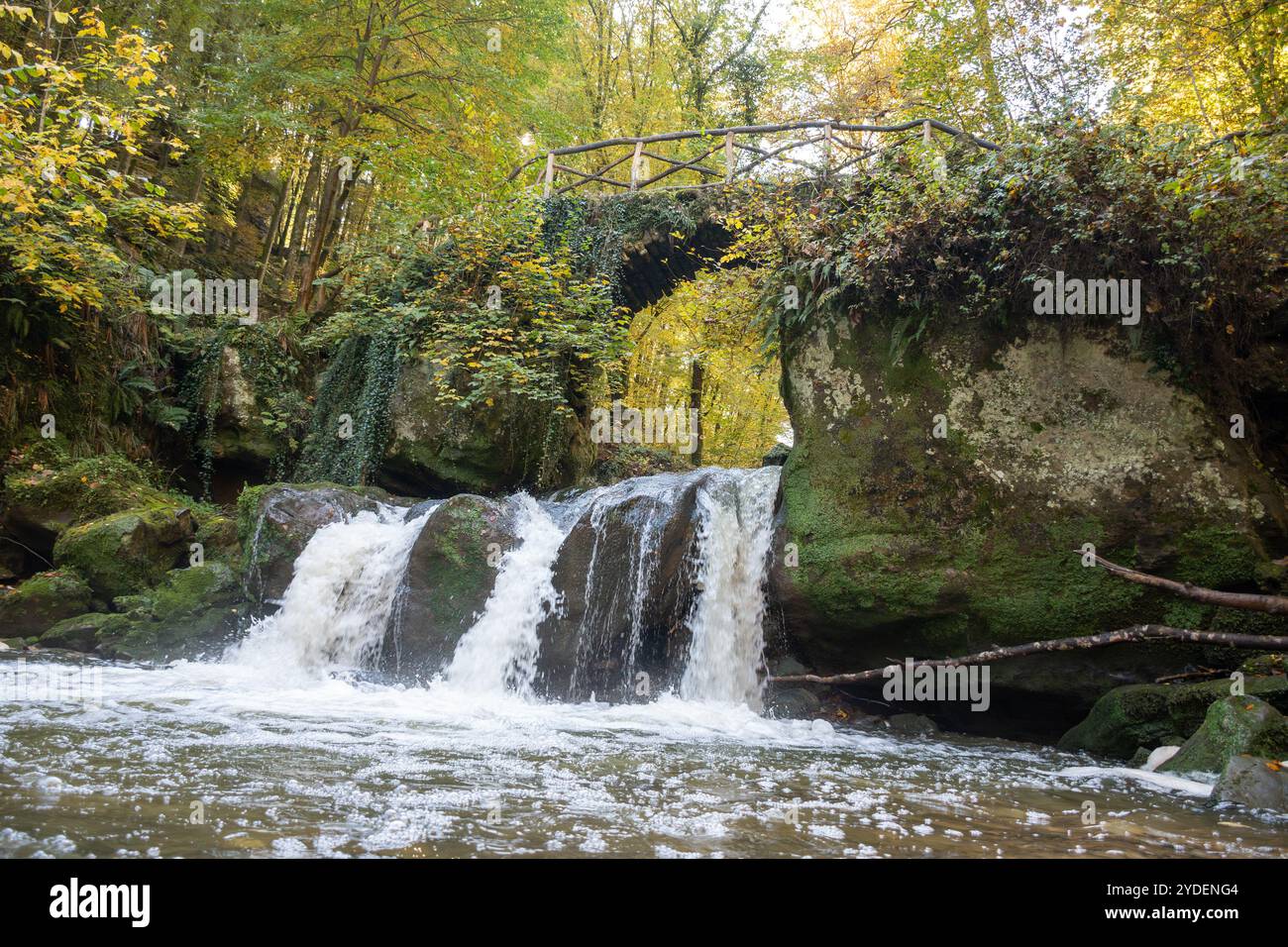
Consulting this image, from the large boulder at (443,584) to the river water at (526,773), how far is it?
14.0 inches

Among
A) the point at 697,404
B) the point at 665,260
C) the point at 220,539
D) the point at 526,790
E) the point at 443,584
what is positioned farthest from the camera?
the point at 697,404

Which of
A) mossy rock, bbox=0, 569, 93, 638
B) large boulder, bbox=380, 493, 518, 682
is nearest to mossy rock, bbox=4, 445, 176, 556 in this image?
mossy rock, bbox=0, 569, 93, 638

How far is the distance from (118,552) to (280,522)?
204 centimetres

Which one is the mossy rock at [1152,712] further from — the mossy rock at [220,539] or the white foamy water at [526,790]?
the mossy rock at [220,539]

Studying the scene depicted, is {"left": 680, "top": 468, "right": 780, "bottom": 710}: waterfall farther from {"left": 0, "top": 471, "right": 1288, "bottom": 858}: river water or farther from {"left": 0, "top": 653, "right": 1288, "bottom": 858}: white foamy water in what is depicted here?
{"left": 0, "top": 653, "right": 1288, "bottom": 858}: white foamy water

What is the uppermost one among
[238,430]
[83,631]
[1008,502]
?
[238,430]

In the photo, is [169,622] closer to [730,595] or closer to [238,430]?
[238,430]

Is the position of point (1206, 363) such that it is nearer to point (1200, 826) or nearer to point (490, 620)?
point (1200, 826)

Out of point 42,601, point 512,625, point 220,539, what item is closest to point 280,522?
point 220,539

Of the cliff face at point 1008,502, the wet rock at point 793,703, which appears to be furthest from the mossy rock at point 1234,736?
the wet rock at point 793,703

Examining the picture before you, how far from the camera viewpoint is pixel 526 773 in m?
4.13

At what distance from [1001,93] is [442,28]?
10.3m

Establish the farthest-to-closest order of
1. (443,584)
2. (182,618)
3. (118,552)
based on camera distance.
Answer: (118,552) → (182,618) → (443,584)
